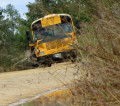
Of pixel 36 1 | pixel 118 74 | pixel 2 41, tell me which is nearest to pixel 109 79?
pixel 118 74

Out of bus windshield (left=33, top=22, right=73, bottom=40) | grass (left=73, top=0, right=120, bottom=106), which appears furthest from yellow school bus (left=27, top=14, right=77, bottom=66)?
grass (left=73, top=0, right=120, bottom=106)

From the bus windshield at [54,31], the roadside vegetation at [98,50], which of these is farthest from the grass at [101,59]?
the bus windshield at [54,31]

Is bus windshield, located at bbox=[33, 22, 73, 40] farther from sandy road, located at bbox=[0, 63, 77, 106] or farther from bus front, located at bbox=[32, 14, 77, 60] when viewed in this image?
sandy road, located at bbox=[0, 63, 77, 106]

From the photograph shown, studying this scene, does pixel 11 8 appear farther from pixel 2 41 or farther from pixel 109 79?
pixel 109 79

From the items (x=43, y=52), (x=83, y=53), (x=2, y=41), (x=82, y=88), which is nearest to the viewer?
(x=82, y=88)

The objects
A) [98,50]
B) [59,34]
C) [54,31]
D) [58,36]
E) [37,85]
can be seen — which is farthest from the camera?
[37,85]

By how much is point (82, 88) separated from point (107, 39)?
0.66 m

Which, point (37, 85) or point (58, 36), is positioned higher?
point (58, 36)

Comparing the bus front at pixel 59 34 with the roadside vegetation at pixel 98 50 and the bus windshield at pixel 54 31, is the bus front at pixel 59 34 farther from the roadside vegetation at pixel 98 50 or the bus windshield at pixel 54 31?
the roadside vegetation at pixel 98 50

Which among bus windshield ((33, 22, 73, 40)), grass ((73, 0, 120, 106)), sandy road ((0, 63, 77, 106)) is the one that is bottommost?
sandy road ((0, 63, 77, 106))

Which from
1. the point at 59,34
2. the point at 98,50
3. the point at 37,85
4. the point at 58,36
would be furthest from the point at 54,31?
the point at 37,85

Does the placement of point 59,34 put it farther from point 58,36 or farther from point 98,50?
point 98,50

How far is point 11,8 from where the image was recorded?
8838cm

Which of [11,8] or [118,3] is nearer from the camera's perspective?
[118,3]
